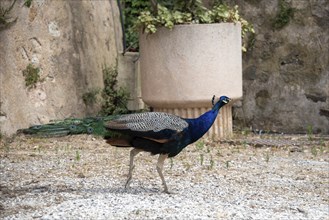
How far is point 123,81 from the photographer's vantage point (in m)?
12.8

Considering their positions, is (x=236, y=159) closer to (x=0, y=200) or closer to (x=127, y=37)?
(x=0, y=200)

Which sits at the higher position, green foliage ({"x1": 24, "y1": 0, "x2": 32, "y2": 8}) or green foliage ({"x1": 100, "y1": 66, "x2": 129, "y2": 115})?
green foliage ({"x1": 24, "y1": 0, "x2": 32, "y2": 8})

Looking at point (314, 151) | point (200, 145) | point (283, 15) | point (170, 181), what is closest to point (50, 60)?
point (200, 145)

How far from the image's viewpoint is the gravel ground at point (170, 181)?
639 centimetres

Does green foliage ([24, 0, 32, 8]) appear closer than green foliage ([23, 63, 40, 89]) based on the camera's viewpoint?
Yes

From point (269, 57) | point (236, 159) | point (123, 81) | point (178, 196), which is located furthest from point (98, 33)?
point (178, 196)

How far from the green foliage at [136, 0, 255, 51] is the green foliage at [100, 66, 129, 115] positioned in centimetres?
136

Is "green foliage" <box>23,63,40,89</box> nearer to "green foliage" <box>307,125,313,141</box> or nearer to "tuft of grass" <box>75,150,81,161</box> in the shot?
"tuft of grass" <box>75,150,81,161</box>

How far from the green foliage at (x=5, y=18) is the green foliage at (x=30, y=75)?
55 cm

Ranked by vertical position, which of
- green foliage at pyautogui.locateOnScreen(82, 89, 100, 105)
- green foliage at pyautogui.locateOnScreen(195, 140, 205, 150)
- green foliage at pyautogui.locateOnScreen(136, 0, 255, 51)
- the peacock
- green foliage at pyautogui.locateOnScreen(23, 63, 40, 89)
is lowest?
green foliage at pyautogui.locateOnScreen(195, 140, 205, 150)

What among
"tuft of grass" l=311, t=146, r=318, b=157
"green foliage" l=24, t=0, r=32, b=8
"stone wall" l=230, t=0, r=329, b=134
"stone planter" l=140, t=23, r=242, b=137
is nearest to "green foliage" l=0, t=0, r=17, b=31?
"green foliage" l=24, t=0, r=32, b=8

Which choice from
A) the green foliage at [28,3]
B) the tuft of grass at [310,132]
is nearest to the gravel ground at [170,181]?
the tuft of grass at [310,132]

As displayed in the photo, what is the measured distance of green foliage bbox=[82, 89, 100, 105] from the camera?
11.9 meters

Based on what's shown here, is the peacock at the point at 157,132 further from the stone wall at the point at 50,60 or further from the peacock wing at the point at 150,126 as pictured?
the stone wall at the point at 50,60
